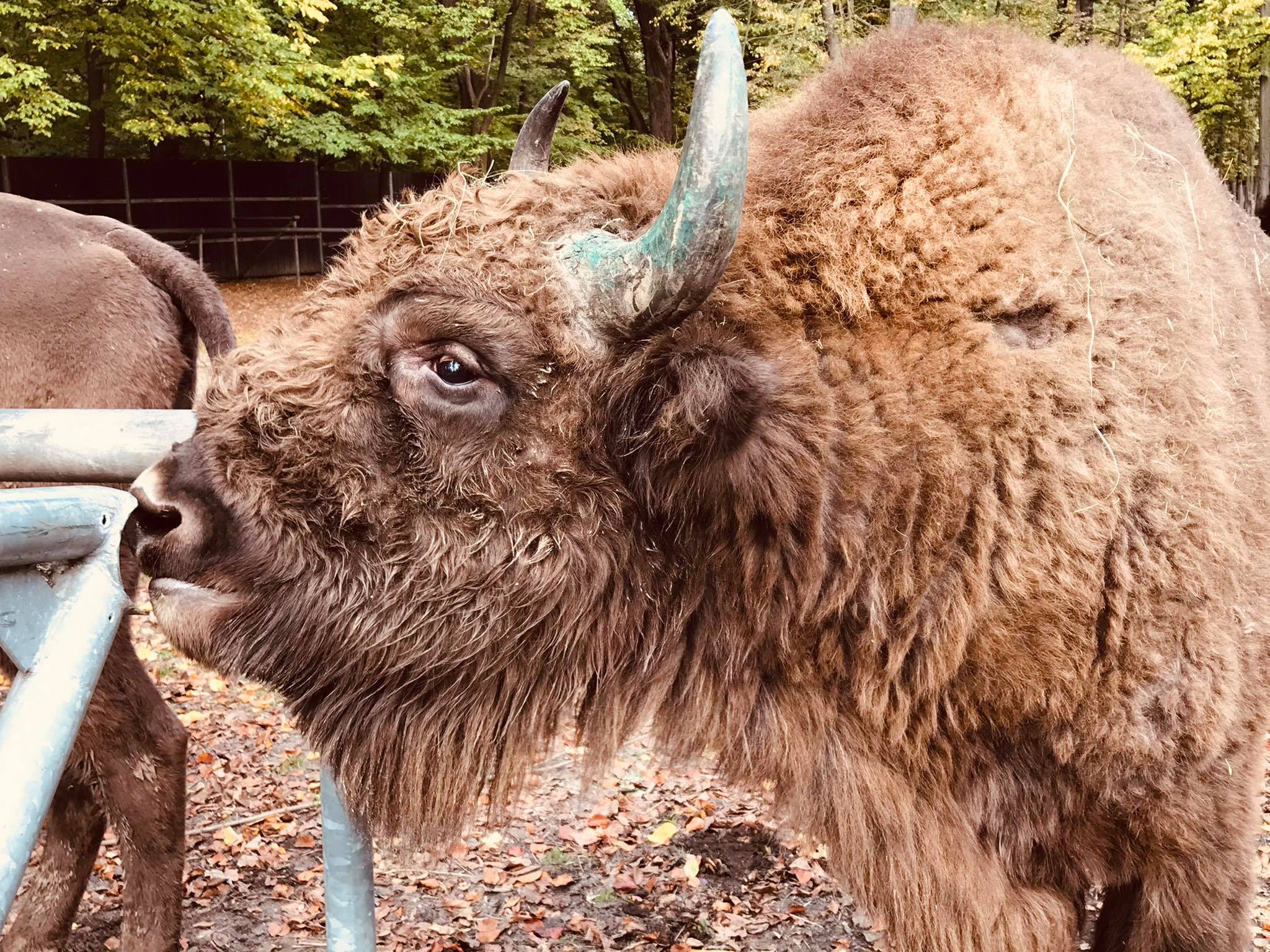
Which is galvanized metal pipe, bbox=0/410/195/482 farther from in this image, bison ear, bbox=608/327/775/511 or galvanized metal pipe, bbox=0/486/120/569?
bison ear, bbox=608/327/775/511

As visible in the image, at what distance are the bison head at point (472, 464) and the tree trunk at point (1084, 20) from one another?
1297 centimetres

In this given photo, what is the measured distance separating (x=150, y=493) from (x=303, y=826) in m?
3.67

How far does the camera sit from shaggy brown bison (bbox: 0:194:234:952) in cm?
412

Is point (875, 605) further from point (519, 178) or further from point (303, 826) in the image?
point (303, 826)

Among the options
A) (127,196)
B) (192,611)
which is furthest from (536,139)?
(127,196)

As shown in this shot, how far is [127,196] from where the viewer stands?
23672 millimetres

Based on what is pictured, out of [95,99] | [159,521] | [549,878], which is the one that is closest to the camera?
[159,521]

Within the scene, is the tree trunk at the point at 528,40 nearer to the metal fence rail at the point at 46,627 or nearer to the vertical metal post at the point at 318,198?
the vertical metal post at the point at 318,198

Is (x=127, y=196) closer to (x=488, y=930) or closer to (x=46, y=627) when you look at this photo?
(x=488, y=930)

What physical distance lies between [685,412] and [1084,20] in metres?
17.4

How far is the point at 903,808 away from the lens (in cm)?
267

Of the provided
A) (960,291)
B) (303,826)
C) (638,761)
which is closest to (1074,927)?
(960,291)

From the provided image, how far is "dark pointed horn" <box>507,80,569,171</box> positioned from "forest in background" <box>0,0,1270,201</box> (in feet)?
31.1

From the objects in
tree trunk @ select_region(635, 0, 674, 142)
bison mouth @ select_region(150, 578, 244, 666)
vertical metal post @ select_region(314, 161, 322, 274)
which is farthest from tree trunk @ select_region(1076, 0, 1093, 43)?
vertical metal post @ select_region(314, 161, 322, 274)
